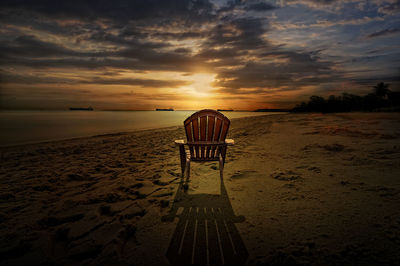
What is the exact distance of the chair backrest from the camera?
11.4ft

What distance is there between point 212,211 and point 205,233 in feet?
1.54

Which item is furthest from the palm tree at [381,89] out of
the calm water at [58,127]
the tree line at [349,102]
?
the calm water at [58,127]

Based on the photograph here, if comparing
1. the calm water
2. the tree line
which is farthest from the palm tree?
the calm water

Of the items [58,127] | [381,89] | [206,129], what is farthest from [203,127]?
[381,89]

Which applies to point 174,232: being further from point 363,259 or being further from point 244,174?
point 244,174

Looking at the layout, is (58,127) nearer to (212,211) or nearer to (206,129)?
(206,129)

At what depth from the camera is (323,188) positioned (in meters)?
2.93

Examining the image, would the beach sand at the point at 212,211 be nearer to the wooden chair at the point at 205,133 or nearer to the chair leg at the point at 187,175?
the chair leg at the point at 187,175

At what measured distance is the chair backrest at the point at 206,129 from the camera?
3471mm

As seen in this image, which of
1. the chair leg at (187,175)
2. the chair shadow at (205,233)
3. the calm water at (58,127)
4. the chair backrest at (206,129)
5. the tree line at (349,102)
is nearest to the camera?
the chair shadow at (205,233)

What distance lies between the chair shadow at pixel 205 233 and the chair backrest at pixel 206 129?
37.0 inches

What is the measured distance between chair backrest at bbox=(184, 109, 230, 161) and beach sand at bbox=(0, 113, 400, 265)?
68 cm

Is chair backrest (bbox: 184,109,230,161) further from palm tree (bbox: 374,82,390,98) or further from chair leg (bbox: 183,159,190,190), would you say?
palm tree (bbox: 374,82,390,98)

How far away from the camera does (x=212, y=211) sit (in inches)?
99.2
